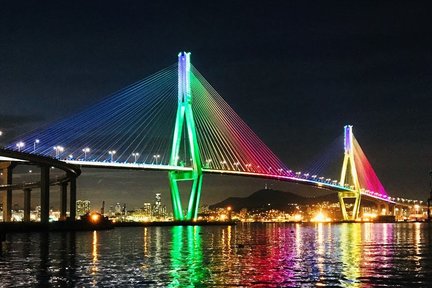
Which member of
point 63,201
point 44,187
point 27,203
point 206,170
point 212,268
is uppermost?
point 206,170

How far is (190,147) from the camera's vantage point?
251 feet

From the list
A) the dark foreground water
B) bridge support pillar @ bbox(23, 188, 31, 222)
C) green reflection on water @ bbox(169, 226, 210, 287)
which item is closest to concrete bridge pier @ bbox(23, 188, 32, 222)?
bridge support pillar @ bbox(23, 188, 31, 222)

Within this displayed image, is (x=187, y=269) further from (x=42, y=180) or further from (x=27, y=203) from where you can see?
(x=27, y=203)

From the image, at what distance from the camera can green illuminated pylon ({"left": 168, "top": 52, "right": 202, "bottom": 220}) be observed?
7481cm

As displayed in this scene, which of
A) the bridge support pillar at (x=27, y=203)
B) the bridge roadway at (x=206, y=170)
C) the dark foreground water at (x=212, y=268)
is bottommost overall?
the dark foreground water at (x=212, y=268)

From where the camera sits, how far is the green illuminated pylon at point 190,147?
74.8m

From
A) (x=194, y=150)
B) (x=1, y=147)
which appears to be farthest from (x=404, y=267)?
(x=194, y=150)

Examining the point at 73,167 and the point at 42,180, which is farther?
the point at 73,167

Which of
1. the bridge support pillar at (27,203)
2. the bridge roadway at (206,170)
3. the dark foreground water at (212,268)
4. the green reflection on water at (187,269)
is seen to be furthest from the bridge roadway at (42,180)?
the green reflection on water at (187,269)

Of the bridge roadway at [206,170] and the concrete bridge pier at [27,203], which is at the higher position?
the bridge roadway at [206,170]

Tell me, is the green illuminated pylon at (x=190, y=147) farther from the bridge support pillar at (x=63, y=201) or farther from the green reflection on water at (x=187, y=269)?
the green reflection on water at (x=187, y=269)

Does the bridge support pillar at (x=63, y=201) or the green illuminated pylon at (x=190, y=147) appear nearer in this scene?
the green illuminated pylon at (x=190, y=147)

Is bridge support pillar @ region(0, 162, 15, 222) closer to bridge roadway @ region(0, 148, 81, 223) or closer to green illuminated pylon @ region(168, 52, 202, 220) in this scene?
bridge roadway @ region(0, 148, 81, 223)

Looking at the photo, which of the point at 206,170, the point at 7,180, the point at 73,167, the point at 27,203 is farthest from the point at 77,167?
the point at 27,203
